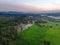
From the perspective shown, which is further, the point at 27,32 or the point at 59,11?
the point at 59,11

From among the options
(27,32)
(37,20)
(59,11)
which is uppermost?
(59,11)

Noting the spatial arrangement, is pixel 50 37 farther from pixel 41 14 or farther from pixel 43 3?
pixel 43 3

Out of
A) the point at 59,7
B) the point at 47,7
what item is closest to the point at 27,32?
the point at 47,7

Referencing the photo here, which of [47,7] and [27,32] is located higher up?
[47,7]

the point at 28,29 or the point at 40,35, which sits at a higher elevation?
the point at 28,29
